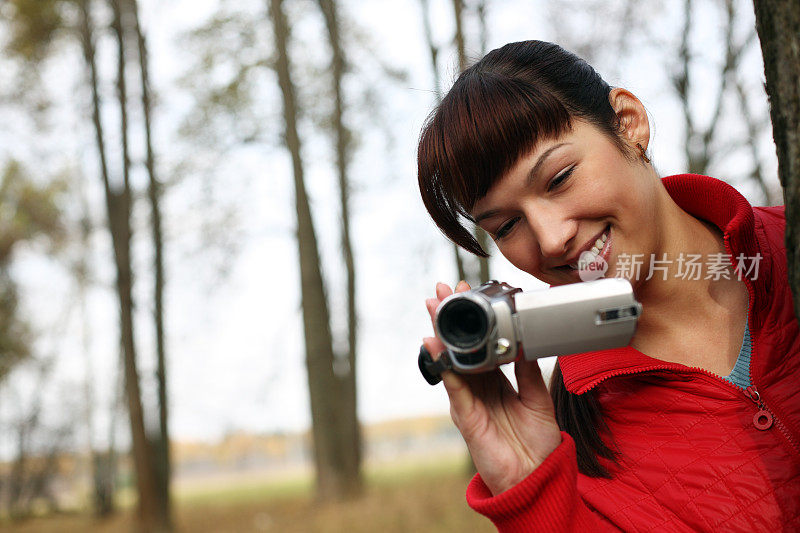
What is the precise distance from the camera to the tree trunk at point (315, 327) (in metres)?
8.90

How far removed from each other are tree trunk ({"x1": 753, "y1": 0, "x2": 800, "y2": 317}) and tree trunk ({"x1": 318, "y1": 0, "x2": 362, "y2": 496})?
8.85 meters

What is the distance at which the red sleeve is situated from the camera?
54.9 inches

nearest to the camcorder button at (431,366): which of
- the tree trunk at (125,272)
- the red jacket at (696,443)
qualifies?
the red jacket at (696,443)

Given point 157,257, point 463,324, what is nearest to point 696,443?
point 463,324

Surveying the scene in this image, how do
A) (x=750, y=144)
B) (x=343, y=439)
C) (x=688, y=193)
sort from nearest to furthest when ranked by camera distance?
(x=688, y=193), (x=343, y=439), (x=750, y=144)

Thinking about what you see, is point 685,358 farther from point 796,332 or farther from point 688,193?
point 688,193

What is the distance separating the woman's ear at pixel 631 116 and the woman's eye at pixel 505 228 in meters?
0.37

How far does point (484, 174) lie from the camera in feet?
5.20

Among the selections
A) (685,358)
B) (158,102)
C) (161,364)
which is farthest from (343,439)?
(685,358)

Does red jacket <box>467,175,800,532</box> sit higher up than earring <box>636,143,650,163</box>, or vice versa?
earring <box>636,143,650,163</box>

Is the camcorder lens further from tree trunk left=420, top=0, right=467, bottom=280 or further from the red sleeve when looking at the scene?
tree trunk left=420, top=0, right=467, bottom=280

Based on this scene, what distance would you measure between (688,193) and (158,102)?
10071 mm

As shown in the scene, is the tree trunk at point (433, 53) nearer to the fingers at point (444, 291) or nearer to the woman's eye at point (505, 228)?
the woman's eye at point (505, 228)

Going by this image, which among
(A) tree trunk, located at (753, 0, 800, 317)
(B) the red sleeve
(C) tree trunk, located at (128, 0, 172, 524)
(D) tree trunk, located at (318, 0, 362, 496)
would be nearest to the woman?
(B) the red sleeve
